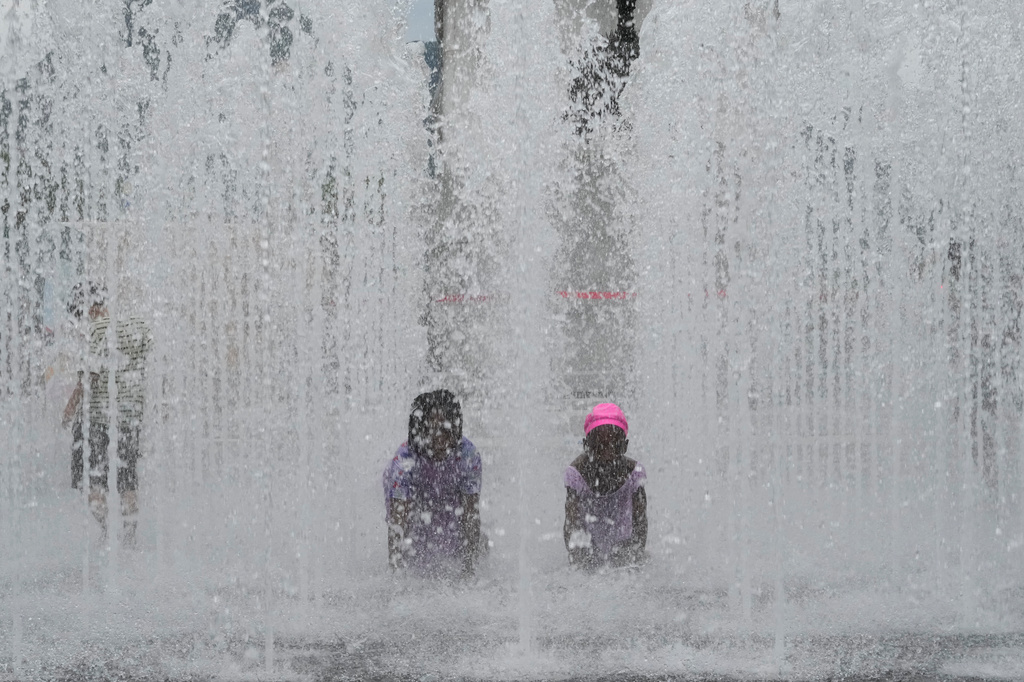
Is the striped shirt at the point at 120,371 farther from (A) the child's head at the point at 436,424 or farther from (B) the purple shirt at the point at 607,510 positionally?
(B) the purple shirt at the point at 607,510

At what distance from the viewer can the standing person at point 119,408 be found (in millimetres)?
5344

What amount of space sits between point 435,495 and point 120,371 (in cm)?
188

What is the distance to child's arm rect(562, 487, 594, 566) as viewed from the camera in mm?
4461

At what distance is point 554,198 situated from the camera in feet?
40.5

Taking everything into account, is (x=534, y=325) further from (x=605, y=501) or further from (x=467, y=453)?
(x=605, y=501)

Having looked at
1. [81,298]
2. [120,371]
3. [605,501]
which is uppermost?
[81,298]

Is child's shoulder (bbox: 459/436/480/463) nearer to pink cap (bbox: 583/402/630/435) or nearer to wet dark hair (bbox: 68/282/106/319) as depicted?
pink cap (bbox: 583/402/630/435)

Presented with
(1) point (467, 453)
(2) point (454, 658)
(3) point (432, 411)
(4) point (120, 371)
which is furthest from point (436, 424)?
(4) point (120, 371)

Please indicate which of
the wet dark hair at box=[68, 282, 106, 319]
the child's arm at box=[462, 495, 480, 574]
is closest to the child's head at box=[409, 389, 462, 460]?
the child's arm at box=[462, 495, 480, 574]

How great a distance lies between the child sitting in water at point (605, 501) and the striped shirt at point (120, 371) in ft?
7.23

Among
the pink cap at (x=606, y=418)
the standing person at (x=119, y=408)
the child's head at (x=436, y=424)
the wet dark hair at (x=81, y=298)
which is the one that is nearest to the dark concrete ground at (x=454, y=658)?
the child's head at (x=436, y=424)

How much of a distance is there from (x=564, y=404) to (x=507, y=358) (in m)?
0.77

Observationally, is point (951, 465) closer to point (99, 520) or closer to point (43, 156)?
point (99, 520)

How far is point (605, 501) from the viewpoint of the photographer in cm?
446
